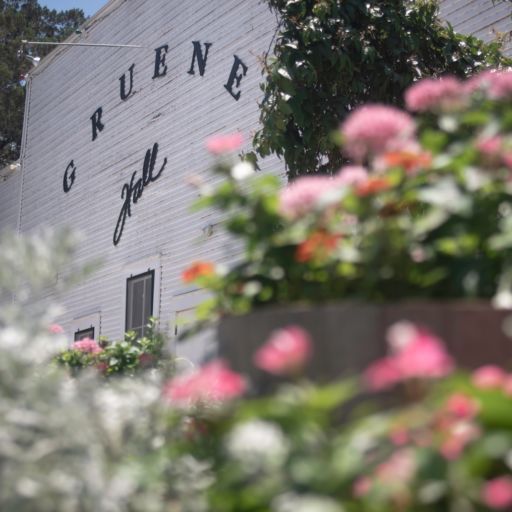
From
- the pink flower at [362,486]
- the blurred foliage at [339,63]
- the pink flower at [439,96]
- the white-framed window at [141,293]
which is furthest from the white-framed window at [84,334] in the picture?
the pink flower at [362,486]

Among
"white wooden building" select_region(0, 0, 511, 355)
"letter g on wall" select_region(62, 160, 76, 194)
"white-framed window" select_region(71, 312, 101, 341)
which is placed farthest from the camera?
"letter g on wall" select_region(62, 160, 76, 194)

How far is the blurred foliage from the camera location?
7289 millimetres

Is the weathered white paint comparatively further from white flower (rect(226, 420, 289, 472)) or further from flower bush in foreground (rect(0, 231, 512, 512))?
white flower (rect(226, 420, 289, 472))

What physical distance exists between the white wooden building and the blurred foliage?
966mm

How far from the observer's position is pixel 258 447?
1.28 m

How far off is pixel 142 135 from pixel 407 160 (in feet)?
38.4

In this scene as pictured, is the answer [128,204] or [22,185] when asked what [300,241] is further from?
[22,185]

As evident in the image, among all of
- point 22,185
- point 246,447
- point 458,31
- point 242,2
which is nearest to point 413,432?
point 246,447

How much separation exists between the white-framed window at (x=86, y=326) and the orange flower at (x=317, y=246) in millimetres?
12088

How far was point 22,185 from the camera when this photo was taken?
1753 centimetres

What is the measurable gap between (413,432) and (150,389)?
0.72 m

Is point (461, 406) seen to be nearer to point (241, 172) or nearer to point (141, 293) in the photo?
point (241, 172)

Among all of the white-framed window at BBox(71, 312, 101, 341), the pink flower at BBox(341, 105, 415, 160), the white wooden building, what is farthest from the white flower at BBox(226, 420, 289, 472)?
the white-framed window at BBox(71, 312, 101, 341)

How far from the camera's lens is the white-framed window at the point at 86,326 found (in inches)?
543
